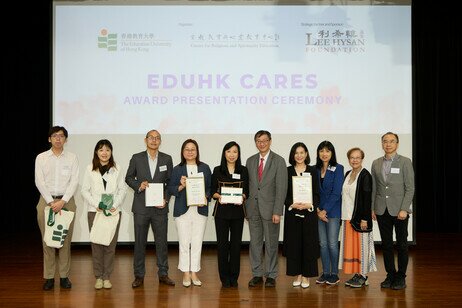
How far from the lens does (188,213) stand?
517 cm

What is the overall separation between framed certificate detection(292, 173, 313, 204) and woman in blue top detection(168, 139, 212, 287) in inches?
31.8

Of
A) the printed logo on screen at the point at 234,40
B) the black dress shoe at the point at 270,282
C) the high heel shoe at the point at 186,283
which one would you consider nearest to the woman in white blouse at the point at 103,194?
the high heel shoe at the point at 186,283

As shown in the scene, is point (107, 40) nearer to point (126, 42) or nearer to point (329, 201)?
point (126, 42)

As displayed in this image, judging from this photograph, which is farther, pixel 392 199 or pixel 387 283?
pixel 387 283

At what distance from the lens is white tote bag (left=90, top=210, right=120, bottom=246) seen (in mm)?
4957

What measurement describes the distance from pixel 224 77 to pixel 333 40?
148cm

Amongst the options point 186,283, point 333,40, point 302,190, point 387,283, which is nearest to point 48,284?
point 186,283

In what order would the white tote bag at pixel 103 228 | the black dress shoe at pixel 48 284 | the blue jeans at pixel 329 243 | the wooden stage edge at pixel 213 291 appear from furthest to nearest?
the blue jeans at pixel 329 243
the black dress shoe at pixel 48 284
the white tote bag at pixel 103 228
the wooden stage edge at pixel 213 291

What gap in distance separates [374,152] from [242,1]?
2591 mm

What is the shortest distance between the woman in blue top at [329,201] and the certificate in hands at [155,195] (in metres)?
1.46

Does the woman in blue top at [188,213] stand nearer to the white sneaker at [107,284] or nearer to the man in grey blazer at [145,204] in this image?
the man in grey blazer at [145,204]

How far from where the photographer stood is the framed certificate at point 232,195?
16.5 feet

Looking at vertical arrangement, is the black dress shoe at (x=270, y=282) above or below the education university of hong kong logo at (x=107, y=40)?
below

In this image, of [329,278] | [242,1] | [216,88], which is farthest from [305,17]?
[329,278]
